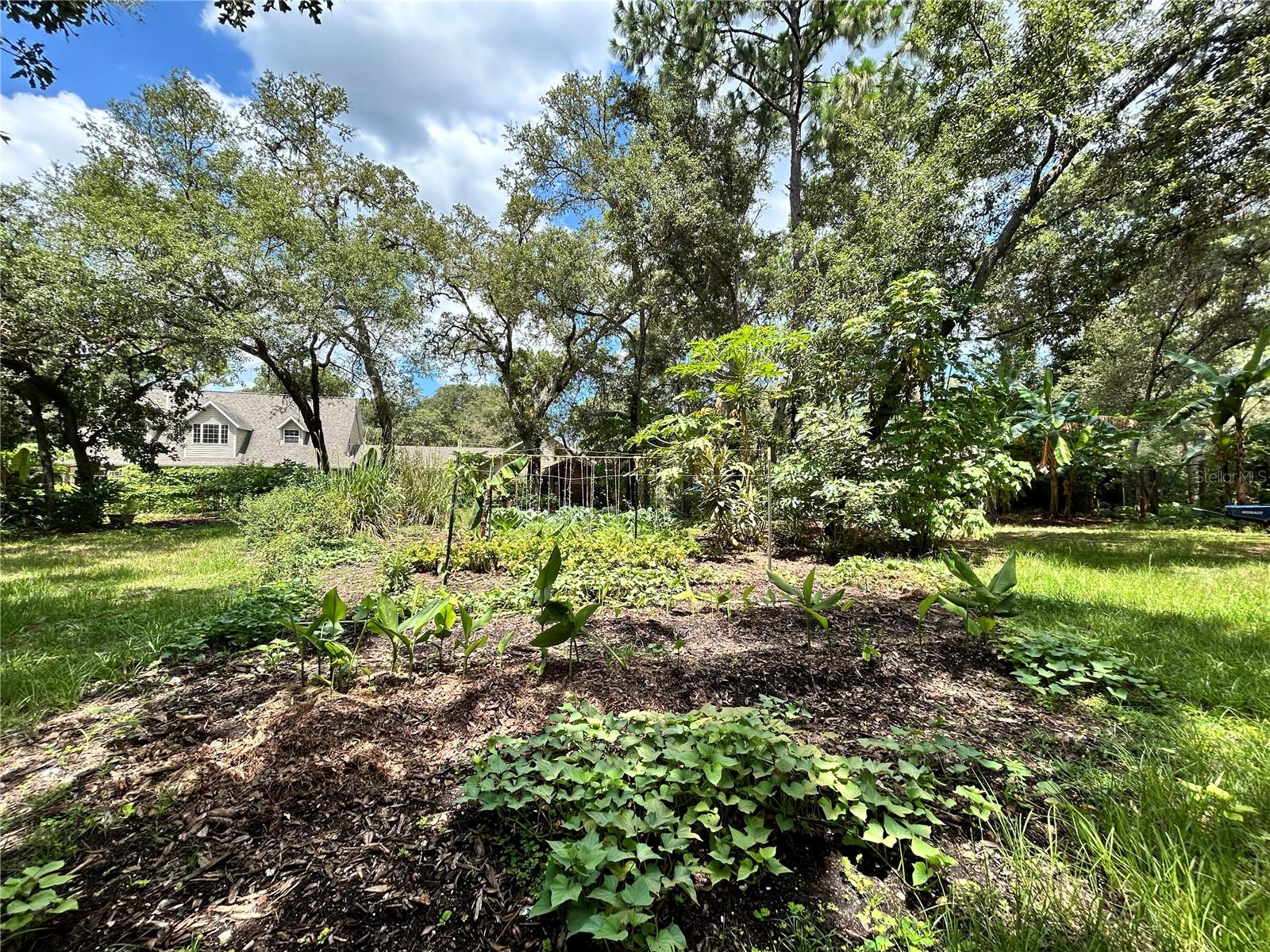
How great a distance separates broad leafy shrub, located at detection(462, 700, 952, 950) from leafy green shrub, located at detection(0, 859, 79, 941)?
35.3 inches

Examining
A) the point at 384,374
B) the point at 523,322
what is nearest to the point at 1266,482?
the point at 523,322

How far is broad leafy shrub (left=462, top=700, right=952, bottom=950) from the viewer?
→ 3.66ft

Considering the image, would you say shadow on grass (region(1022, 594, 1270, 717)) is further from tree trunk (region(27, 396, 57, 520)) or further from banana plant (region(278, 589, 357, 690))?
tree trunk (region(27, 396, 57, 520))

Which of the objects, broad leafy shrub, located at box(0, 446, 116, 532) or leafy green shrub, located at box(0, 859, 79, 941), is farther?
broad leafy shrub, located at box(0, 446, 116, 532)

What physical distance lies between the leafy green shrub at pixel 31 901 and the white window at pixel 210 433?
3140 cm

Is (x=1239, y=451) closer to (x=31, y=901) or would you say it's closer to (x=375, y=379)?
(x=31, y=901)

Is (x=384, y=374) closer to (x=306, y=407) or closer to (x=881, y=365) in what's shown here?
(x=306, y=407)

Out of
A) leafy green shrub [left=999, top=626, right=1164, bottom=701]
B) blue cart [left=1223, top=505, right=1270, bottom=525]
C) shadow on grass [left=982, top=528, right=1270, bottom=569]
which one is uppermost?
blue cart [left=1223, top=505, right=1270, bottom=525]

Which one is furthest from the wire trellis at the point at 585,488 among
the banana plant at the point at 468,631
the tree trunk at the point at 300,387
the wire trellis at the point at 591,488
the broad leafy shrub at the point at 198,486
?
the tree trunk at the point at 300,387

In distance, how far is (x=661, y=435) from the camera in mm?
6316

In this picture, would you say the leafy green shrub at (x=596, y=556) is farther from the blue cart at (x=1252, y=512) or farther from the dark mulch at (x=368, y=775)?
the blue cart at (x=1252, y=512)

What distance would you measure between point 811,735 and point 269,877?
1800 mm

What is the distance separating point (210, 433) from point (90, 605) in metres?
28.3

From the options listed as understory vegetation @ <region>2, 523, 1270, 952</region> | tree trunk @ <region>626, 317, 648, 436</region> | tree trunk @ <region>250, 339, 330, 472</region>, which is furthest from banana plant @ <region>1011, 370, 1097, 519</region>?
tree trunk @ <region>250, 339, 330, 472</region>
